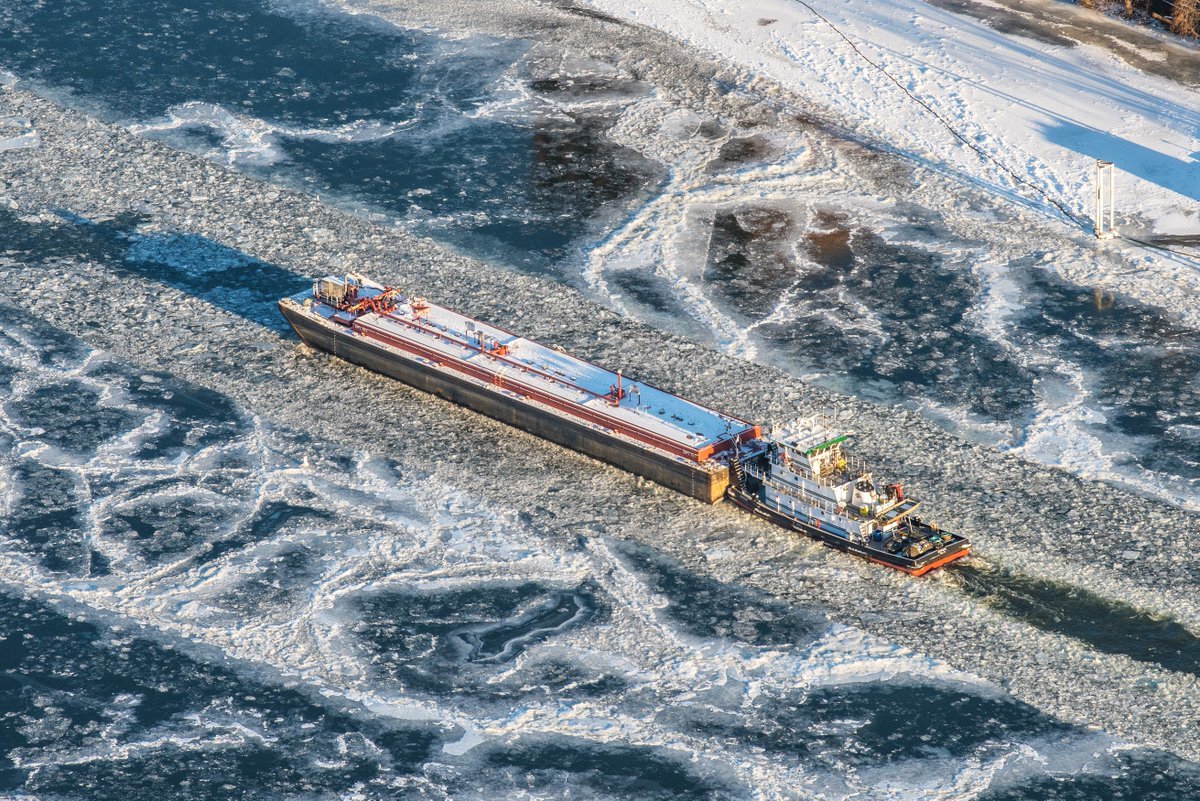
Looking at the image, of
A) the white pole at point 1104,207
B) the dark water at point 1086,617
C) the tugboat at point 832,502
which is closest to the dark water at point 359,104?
the tugboat at point 832,502

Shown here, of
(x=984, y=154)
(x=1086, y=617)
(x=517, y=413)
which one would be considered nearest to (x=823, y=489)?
(x=1086, y=617)

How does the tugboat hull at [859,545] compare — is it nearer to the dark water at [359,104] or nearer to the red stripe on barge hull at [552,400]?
the red stripe on barge hull at [552,400]

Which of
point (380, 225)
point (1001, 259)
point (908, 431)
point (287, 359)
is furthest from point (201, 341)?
point (1001, 259)

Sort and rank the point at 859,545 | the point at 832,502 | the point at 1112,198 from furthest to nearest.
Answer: the point at 1112,198 → the point at 832,502 → the point at 859,545

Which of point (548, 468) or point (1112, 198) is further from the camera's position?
point (1112, 198)

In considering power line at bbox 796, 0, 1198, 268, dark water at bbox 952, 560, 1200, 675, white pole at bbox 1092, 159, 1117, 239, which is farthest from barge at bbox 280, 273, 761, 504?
power line at bbox 796, 0, 1198, 268

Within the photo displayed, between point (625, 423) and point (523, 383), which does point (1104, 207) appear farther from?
point (523, 383)

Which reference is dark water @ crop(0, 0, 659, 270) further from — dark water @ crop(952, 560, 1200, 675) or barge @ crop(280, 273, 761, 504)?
dark water @ crop(952, 560, 1200, 675)
